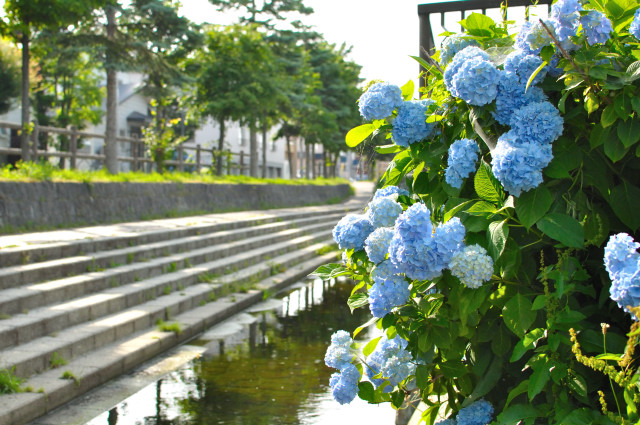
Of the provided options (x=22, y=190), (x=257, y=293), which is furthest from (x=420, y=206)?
(x=22, y=190)

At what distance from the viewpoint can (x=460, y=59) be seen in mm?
2219

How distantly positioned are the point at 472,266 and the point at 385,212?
49 cm

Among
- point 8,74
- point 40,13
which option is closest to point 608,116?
point 40,13

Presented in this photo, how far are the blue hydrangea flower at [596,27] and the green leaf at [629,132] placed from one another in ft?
0.84

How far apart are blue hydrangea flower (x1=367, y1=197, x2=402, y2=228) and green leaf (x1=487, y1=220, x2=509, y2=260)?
0.43 m

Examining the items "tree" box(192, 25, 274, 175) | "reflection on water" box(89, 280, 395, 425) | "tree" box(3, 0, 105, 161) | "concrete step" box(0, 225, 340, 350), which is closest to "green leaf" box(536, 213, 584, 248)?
"reflection on water" box(89, 280, 395, 425)

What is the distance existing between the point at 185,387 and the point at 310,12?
31.9 m

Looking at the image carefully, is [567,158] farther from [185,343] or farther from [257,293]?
[257,293]

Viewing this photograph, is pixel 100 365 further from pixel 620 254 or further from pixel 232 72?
pixel 232 72

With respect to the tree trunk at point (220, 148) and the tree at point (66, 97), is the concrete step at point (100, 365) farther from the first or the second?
the tree at point (66, 97)

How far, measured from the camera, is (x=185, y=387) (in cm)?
622

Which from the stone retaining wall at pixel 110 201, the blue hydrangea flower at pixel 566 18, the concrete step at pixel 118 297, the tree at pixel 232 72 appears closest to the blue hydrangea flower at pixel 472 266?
the blue hydrangea flower at pixel 566 18

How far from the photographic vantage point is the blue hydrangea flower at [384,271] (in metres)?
2.27

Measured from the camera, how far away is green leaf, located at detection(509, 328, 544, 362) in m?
1.90
